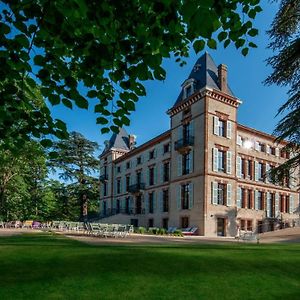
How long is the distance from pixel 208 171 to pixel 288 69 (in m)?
18.2

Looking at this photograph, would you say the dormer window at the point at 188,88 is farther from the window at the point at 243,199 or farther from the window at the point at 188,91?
the window at the point at 243,199

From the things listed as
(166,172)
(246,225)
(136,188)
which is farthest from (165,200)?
(246,225)

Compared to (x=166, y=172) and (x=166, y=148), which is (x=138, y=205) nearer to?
(x=166, y=172)

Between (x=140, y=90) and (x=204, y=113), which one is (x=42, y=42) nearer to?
(x=140, y=90)

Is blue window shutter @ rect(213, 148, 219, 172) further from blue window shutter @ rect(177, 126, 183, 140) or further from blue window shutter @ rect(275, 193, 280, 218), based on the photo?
blue window shutter @ rect(275, 193, 280, 218)

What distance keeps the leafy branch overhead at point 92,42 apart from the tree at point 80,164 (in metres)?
45.0

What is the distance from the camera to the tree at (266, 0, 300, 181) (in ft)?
44.9

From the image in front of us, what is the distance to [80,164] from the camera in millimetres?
50469

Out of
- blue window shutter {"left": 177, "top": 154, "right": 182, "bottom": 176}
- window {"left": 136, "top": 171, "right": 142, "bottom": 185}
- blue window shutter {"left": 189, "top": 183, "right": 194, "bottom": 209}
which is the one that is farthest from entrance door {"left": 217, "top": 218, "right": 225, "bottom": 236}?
window {"left": 136, "top": 171, "right": 142, "bottom": 185}

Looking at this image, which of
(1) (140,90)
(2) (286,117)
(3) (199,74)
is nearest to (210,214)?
(3) (199,74)

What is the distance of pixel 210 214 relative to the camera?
31.1 metres

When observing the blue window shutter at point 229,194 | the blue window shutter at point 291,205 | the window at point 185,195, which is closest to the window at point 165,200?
the window at point 185,195

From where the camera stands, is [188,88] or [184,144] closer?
[184,144]

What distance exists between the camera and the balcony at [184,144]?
3353 cm
